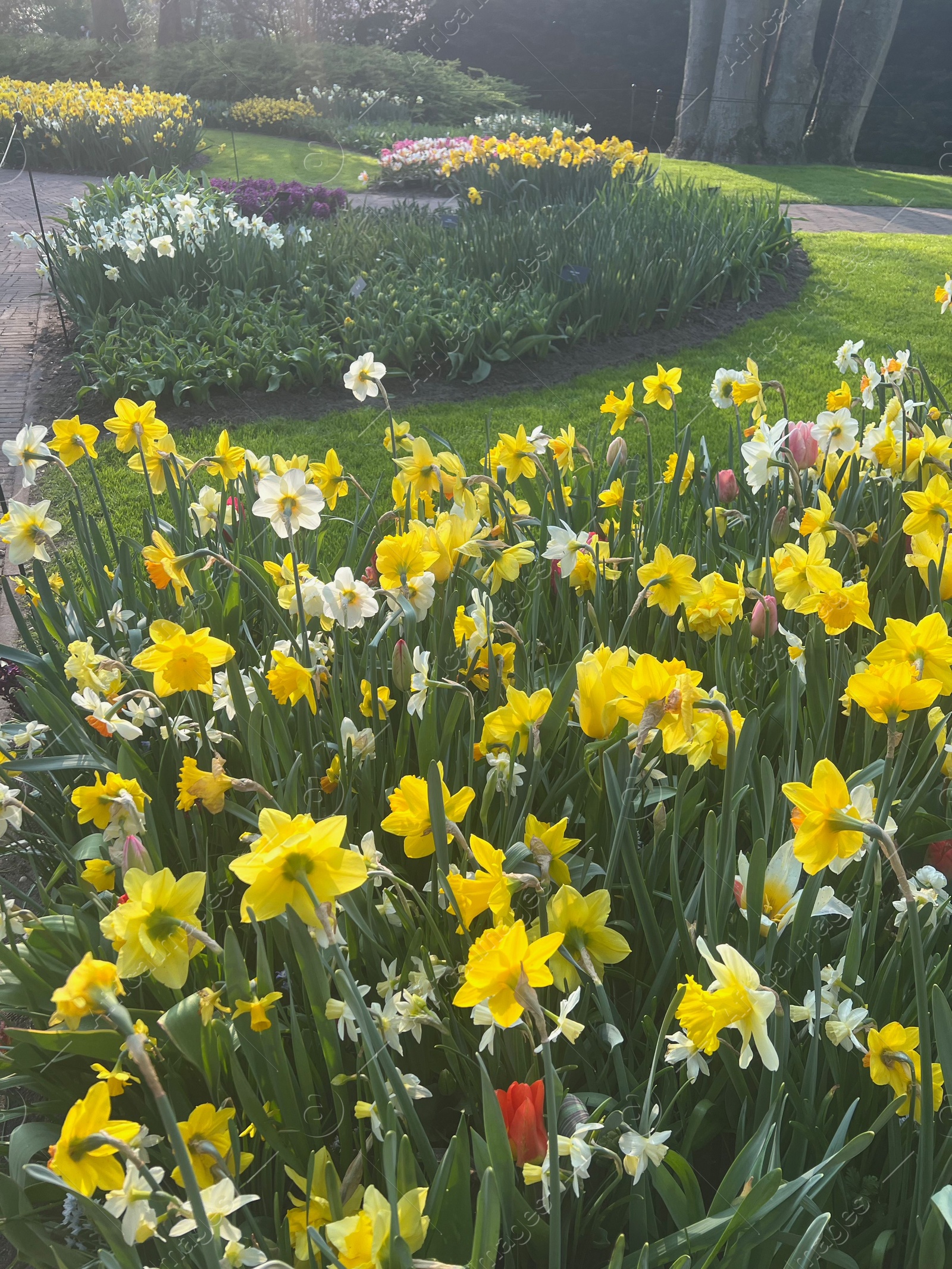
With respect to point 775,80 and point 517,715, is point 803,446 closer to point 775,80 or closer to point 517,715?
point 517,715

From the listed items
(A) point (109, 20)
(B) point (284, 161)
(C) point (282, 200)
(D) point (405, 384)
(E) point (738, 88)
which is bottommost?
(D) point (405, 384)

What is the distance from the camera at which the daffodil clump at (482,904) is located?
0.84 m

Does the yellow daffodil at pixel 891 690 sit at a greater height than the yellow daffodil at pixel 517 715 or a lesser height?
greater

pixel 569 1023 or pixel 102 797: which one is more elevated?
pixel 569 1023

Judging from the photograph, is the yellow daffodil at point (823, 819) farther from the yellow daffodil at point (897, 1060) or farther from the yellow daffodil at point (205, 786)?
the yellow daffodil at point (205, 786)

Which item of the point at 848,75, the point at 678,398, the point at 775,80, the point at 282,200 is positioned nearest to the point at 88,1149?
the point at 678,398

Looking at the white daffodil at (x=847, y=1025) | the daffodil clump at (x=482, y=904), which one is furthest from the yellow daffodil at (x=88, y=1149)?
the white daffodil at (x=847, y=1025)

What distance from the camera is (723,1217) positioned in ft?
2.75

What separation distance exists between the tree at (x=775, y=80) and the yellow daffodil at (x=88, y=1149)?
1133 cm

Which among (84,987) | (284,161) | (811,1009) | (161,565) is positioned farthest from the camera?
(284,161)

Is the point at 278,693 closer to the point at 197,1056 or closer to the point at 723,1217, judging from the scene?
the point at 197,1056

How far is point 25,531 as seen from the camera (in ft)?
5.48

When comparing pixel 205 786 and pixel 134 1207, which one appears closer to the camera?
pixel 134 1207

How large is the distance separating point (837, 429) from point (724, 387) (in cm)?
38
